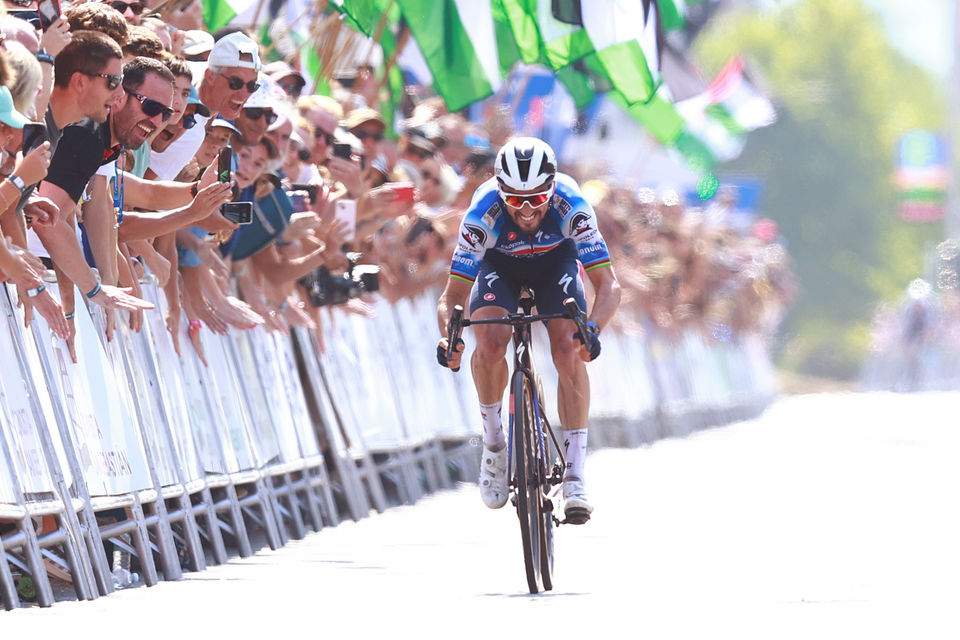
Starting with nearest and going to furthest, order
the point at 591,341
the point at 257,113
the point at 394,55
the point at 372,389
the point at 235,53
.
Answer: the point at 591,341
the point at 235,53
the point at 257,113
the point at 372,389
the point at 394,55

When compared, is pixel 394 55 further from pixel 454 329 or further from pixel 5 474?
pixel 5 474

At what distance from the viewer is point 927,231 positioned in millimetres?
101375

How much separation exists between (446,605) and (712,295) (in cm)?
2869

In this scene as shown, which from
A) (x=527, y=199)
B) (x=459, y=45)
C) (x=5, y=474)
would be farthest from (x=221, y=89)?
(x=459, y=45)

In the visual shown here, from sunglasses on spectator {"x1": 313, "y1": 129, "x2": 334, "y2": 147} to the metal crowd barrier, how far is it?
135 centimetres

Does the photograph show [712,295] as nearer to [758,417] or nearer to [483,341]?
Result: [758,417]

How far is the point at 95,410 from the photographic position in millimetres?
9828

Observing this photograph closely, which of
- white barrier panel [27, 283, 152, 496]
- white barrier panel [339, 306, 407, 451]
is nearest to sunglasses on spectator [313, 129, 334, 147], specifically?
white barrier panel [339, 306, 407, 451]

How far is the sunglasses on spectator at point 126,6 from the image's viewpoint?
1050 cm

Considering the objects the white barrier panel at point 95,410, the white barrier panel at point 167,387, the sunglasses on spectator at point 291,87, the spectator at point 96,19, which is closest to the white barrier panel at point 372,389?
the sunglasses on spectator at point 291,87

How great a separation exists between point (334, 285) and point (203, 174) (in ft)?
13.5

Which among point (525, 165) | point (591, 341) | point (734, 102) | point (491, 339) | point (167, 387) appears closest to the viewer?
point (591, 341)

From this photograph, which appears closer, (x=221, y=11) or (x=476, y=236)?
(x=476, y=236)

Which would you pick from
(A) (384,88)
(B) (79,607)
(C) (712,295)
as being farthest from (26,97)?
(C) (712,295)
